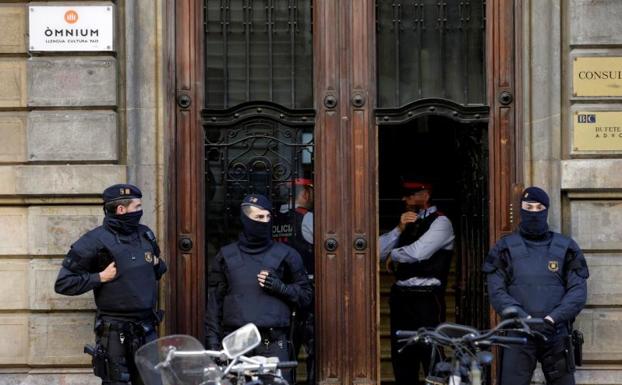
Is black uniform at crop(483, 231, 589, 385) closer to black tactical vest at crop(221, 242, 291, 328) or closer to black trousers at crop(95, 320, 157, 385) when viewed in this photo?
black tactical vest at crop(221, 242, 291, 328)

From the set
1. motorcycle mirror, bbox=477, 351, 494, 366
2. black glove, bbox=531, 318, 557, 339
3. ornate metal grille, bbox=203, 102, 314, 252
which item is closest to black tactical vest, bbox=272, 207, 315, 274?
ornate metal grille, bbox=203, 102, 314, 252

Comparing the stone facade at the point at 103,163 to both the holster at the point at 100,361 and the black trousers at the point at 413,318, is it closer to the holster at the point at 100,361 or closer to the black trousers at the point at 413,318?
the holster at the point at 100,361

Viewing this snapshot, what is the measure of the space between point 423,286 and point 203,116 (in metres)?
2.18

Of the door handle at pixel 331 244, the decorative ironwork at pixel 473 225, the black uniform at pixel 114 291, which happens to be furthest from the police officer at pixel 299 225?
the black uniform at pixel 114 291

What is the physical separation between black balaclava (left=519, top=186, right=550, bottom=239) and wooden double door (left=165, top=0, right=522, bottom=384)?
2.93 feet

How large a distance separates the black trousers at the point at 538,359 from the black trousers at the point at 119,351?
8.18 feet

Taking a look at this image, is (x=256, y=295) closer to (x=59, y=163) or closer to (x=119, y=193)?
(x=119, y=193)

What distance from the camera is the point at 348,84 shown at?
9.12 metres

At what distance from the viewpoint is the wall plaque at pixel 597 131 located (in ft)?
28.8

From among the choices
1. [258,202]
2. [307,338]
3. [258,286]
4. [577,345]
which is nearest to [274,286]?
[258,286]

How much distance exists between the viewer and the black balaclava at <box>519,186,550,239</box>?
8.09 metres

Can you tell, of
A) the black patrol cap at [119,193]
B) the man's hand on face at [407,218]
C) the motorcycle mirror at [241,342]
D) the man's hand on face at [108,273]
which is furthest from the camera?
the man's hand on face at [407,218]

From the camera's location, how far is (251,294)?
26.7ft

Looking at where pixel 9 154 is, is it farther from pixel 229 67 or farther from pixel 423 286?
pixel 423 286
